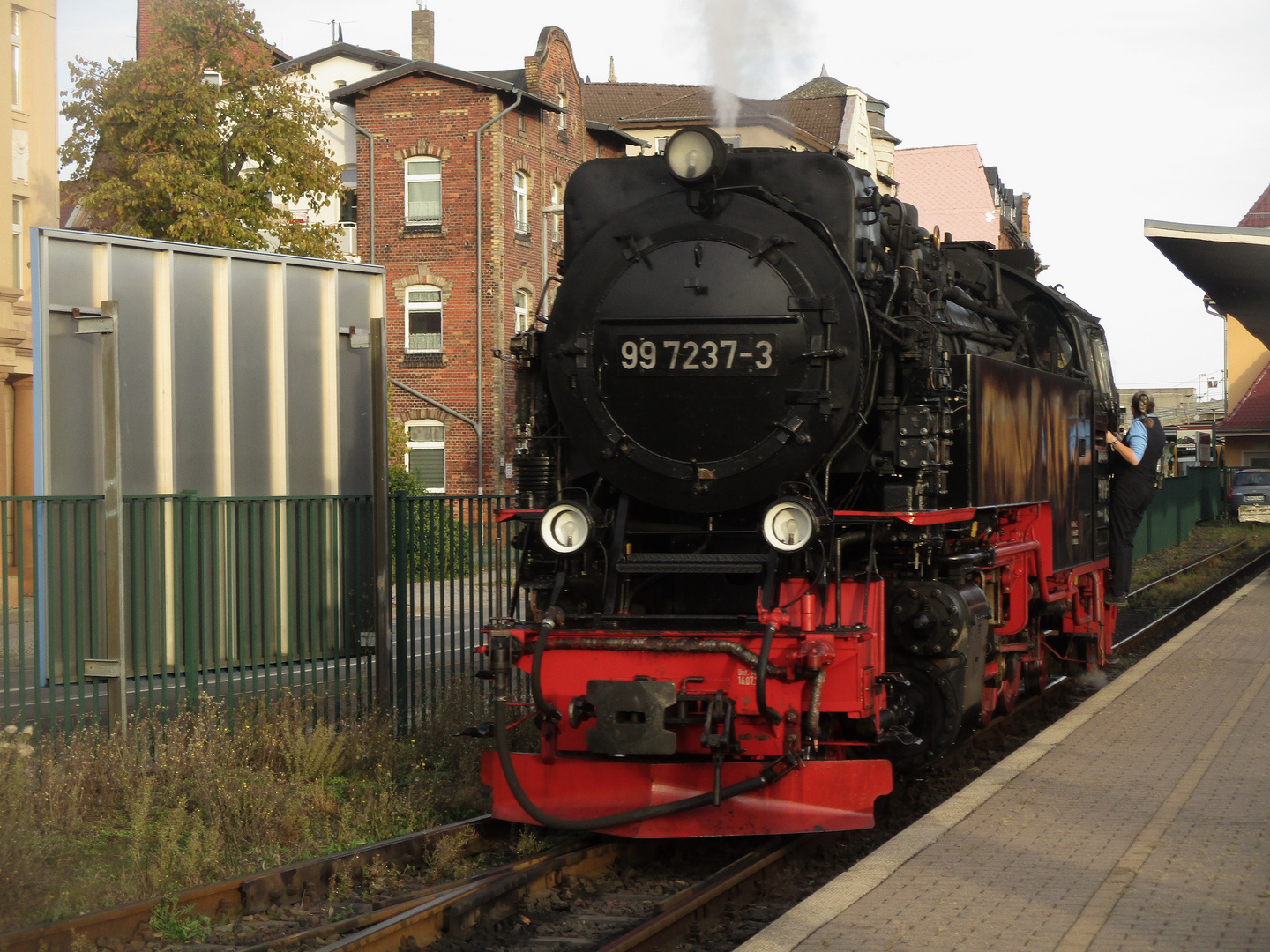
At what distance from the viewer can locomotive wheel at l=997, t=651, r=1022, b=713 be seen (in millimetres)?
8953

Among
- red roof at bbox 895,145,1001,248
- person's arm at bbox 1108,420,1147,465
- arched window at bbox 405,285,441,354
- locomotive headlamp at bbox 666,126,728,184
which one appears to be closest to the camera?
locomotive headlamp at bbox 666,126,728,184

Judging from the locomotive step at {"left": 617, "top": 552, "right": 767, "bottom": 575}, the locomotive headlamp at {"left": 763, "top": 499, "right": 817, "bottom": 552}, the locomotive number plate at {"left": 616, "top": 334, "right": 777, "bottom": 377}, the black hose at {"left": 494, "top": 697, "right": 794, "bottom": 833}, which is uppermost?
the locomotive number plate at {"left": 616, "top": 334, "right": 777, "bottom": 377}

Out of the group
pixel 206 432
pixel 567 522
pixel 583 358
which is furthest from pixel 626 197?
pixel 206 432

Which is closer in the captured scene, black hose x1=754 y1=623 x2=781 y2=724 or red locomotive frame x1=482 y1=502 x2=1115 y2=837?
black hose x1=754 y1=623 x2=781 y2=724

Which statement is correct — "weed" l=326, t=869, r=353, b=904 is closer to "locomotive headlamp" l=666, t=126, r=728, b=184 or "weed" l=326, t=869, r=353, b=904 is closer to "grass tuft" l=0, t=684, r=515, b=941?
"grass tuft" l=0, t=684, r=515, b=941

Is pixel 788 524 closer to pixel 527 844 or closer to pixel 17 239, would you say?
pixel 527 844

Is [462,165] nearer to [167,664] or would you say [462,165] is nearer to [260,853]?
[167,664]

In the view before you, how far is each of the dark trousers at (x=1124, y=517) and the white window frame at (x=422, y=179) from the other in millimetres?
20354

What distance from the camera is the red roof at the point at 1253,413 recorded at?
41.5 metres

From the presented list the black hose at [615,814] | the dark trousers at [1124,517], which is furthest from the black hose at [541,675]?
the dark trousers at [1124,517]

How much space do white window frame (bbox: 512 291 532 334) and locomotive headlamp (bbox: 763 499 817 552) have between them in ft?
77.5

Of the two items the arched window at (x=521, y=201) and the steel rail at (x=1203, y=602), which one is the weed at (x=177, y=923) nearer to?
the steel rail at (x=1203, y=602)

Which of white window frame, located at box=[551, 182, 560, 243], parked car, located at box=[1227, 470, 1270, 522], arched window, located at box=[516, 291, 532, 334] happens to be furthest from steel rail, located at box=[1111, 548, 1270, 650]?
white window frame, located at box=[551, 182, 560, 243]

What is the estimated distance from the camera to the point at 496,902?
5.46m
